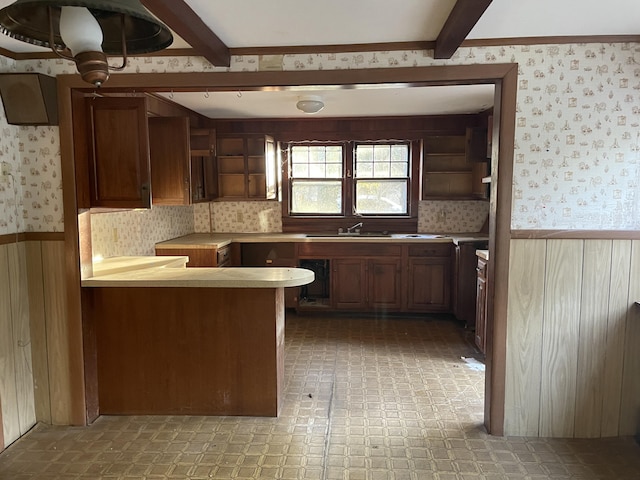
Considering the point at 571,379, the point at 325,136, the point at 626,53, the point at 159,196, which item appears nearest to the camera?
the point at 626,53

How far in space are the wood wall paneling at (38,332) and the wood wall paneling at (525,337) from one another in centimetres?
275

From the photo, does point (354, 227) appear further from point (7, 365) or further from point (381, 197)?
point (7, 365)

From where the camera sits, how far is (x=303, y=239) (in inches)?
196

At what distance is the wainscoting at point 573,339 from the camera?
2.52 meters

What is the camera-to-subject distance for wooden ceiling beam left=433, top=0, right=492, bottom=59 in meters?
1.87

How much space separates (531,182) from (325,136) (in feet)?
10.3

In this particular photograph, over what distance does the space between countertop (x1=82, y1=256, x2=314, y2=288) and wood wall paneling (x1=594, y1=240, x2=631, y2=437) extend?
1709 mm

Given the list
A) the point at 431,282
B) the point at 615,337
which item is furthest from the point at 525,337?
the point at 431,282

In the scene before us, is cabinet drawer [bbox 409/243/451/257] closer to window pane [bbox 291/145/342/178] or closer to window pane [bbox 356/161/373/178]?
window pane [bbox 356/161/373/178]

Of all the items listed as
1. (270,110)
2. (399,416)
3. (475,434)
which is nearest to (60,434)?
(399,416)

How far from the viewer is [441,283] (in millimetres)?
4875

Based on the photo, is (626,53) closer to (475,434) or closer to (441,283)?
(475,434)

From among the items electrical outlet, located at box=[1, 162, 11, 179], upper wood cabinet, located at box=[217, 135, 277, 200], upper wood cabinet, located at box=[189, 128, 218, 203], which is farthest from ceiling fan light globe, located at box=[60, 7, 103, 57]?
upper wood cabinet, located at box=[217, 135, 277, 200]

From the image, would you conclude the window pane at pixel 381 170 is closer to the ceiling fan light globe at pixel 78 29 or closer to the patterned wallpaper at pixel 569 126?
the patterned wallpaper at pixel 569 126
